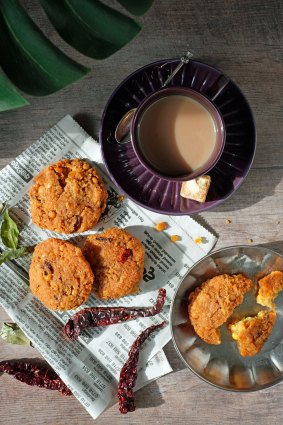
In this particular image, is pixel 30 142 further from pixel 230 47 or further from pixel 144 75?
pixel 230 47

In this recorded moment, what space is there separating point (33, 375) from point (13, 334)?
11 cm

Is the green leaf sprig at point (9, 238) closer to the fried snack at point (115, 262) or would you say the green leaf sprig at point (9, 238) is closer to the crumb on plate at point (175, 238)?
the fried snack at point (115, 262)

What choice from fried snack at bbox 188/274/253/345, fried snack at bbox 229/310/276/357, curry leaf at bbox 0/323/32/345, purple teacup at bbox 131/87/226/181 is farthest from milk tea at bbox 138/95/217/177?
curry leaf at bbox 0/323/32/345

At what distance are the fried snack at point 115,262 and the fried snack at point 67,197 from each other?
5 centimetres

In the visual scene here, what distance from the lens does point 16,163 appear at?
1.28m

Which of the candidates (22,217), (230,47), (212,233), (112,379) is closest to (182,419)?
(112,379)

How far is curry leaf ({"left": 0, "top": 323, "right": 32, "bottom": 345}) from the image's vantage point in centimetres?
130

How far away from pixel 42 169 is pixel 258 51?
1.84 ft

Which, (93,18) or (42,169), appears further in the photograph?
(42,169)

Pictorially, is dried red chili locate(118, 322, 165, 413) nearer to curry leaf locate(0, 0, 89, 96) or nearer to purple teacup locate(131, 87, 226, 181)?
purple teacup locate(131, 87, 226, 181)

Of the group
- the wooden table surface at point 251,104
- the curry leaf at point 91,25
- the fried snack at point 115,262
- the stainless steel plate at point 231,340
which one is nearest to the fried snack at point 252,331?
the stainless steel plate at point 231,340

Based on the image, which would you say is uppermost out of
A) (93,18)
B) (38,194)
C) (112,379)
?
(93,18)

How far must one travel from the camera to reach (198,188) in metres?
1.16

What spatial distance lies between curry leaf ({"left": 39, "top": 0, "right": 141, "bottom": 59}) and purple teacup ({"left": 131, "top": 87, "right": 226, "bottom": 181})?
310 millimetres
